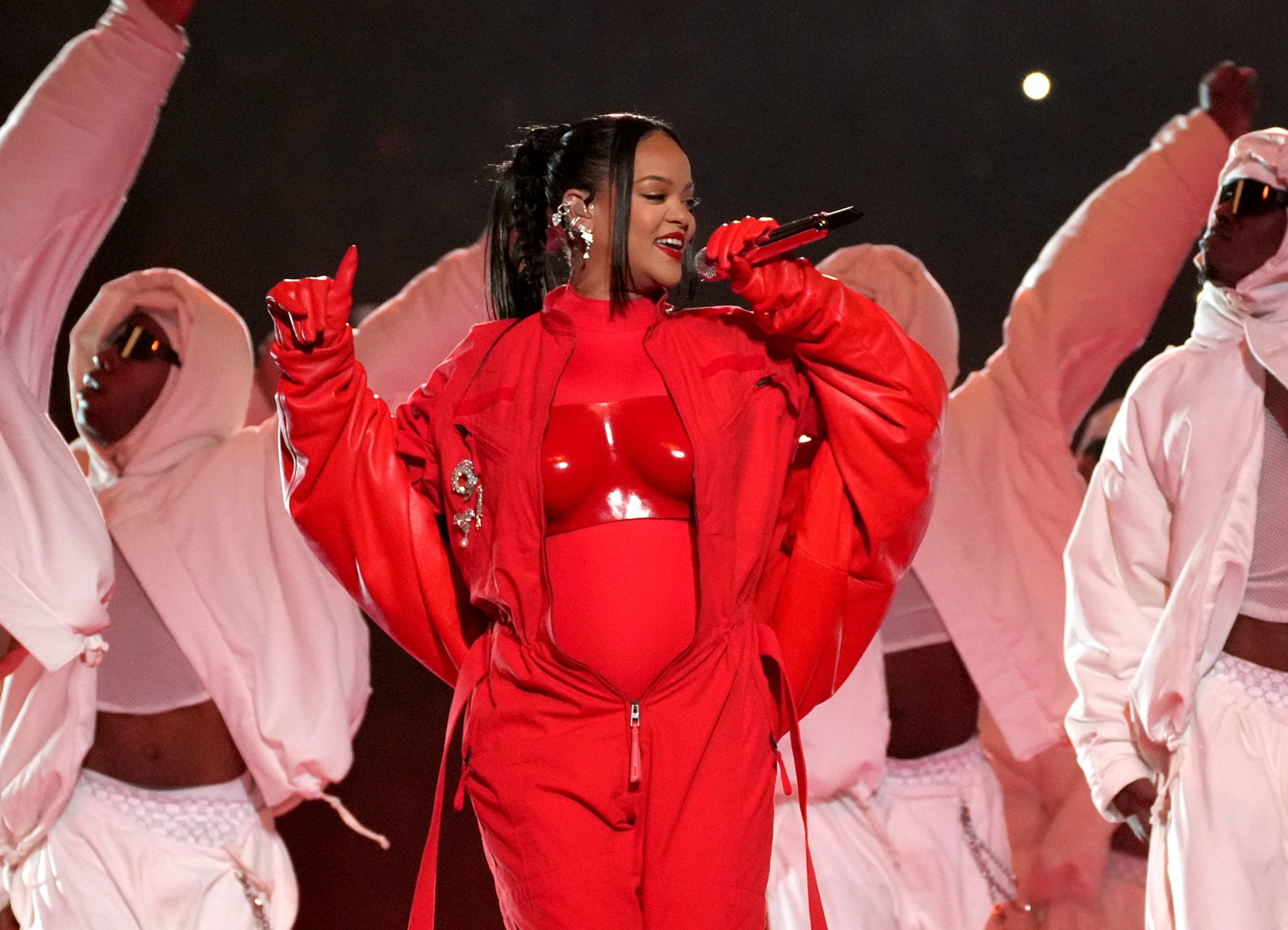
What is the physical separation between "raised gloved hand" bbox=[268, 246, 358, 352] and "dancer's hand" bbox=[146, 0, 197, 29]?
180cm

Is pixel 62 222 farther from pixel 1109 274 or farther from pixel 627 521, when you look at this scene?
pixel 1109 274

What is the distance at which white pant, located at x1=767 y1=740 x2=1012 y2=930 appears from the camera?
10.2 ft

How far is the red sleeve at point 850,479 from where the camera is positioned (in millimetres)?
1715

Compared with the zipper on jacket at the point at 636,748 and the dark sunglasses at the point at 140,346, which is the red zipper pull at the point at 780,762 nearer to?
the zipper on jacket at the point at 636,748

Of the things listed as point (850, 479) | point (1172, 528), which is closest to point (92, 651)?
point (850, 479)

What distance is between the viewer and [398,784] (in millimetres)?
3688

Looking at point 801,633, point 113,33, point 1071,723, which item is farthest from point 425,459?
point 113,33

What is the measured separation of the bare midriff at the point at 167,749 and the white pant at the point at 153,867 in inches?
1.1

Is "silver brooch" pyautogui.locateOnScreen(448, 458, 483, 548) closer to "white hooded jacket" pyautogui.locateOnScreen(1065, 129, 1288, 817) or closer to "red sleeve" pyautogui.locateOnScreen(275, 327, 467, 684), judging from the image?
"red sleeve" pyautogui.locateOnScreen(275, 327, 467, 684)

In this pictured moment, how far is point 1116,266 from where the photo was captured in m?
3.53

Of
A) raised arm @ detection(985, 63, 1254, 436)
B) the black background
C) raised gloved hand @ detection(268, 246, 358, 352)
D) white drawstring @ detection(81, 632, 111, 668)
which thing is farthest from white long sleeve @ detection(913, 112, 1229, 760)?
raised gloved hand @ detection(268, 246, 358, 352)

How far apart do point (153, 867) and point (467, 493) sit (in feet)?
Answer: 5.81

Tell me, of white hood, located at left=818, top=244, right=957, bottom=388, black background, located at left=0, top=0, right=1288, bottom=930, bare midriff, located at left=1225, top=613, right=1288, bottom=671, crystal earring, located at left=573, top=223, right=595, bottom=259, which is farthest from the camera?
black background, located at left=0, top=0, right=1288, bottom=930

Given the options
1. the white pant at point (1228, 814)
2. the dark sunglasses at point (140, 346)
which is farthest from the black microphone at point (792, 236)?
the dark sunglasses at point (140, 346)
